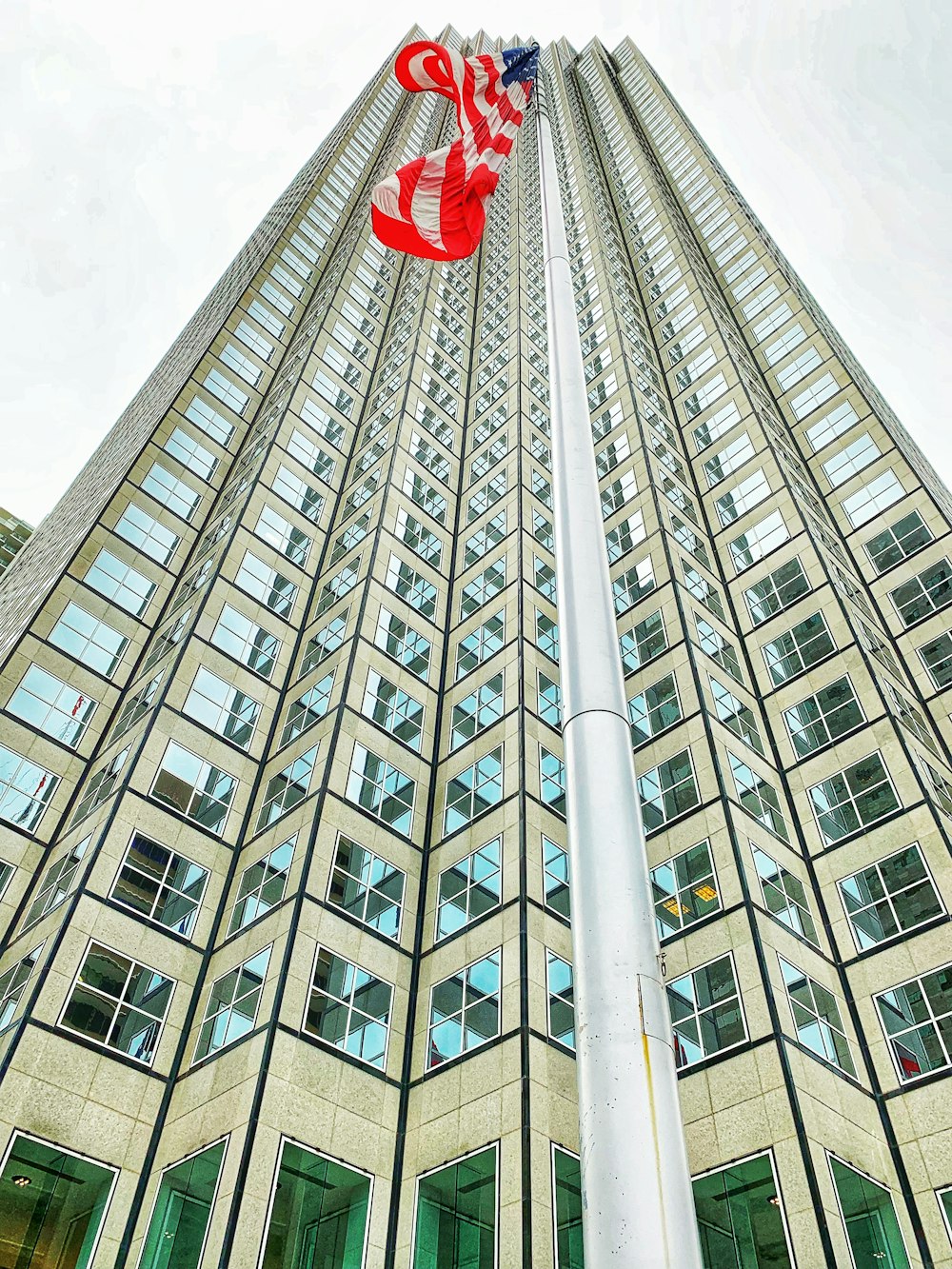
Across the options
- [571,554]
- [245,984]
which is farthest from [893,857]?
[571,554]

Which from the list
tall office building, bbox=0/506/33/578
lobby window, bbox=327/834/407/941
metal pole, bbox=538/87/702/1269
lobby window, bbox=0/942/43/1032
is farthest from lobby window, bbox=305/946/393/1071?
tall office building, bbox=0/506/33/578

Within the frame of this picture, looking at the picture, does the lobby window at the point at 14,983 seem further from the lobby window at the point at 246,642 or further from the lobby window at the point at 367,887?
the lobby window at the point at 246,642

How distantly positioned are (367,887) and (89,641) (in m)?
16.1

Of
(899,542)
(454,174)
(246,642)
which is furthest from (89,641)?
(899,542)

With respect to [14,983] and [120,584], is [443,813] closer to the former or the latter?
[14,983]

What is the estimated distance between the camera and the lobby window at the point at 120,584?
39094 mm

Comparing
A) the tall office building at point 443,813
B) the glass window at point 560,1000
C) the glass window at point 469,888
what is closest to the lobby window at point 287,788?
the tall office building at point 443,813

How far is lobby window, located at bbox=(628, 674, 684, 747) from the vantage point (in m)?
33.4

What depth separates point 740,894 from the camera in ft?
87.7

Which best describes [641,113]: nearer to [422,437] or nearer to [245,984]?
[422,437]

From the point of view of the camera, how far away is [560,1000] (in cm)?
2536

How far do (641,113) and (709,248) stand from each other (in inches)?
1483

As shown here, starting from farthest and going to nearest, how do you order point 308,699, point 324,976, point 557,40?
point 557,40, point 308,699, point 324,976

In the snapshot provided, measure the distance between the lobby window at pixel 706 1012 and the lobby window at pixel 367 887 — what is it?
8.02 meters
